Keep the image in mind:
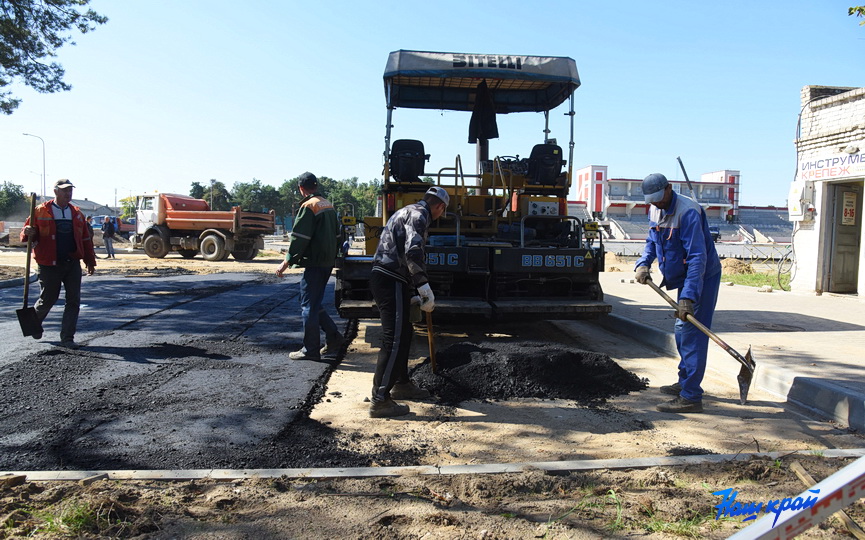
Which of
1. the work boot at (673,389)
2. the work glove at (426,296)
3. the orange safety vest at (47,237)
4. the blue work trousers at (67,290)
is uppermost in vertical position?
the orange safety vest at (47,237)

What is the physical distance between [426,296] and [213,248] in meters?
21.8

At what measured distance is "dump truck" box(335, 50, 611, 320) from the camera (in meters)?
6.82

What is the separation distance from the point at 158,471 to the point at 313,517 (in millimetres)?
987

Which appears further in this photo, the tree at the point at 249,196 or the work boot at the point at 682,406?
the tree at the point at 249,196

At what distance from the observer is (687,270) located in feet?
15.3

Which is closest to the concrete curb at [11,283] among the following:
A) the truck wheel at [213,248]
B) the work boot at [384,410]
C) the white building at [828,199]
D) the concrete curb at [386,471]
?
the truck wheel at [213,248]

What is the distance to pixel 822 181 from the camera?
1338cm

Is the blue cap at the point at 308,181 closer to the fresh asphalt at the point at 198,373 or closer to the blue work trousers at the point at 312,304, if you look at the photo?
the blue work trousers at the point at 312,304

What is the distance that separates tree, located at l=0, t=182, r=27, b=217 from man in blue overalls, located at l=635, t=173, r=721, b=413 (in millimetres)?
100924

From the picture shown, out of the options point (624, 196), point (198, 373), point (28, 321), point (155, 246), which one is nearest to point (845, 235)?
point (198, 373)

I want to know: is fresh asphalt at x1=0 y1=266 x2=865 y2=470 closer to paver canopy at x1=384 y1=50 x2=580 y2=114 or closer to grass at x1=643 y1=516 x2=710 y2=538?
grass at x1=643 y1=516 x2=710 y2=538

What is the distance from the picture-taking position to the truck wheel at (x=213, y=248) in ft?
78.6

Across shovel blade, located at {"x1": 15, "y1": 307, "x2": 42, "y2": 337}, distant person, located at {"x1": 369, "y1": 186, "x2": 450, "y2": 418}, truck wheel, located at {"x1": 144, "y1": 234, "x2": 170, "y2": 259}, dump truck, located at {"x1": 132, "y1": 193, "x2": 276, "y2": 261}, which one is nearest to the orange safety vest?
shovel blade, located at {"x1": 15, "y1": 307, "x2": 42, "y2": 337}

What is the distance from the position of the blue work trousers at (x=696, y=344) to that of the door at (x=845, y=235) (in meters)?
10.9
